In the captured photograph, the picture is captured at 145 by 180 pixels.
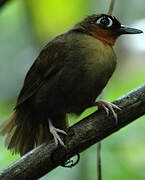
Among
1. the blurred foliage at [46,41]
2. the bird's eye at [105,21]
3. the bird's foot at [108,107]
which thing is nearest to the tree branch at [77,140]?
the bird's foot at [108,107]

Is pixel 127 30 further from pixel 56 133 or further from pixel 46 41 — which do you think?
pixel 46 41

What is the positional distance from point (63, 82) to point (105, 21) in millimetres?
626

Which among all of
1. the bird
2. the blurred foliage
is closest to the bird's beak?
the bird

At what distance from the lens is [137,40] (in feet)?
17.2

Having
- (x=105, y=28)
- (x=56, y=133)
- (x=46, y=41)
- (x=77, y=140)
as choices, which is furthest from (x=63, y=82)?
(x=46, y=41)

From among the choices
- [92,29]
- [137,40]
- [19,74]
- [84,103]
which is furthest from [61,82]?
[137,40]

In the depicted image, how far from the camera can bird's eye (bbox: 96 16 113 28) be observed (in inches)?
158

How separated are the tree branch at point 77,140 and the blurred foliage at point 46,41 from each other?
464 millimetres

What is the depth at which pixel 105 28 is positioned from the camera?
401 centimetres

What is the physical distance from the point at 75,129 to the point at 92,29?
3.36 ft

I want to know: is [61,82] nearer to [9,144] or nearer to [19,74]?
[9,144]

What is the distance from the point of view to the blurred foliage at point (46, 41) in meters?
3.65

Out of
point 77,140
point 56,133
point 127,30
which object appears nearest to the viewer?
point 77,140

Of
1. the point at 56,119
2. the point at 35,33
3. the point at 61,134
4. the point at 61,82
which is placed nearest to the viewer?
the point at 61,134
